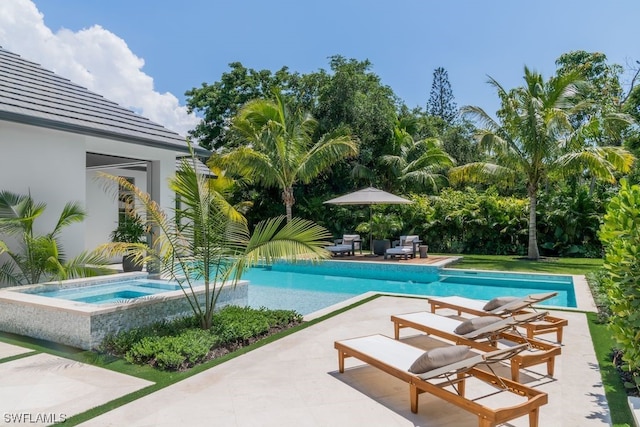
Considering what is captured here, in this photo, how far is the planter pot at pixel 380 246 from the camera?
A: 59.5 ft

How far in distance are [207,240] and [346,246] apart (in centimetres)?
1152

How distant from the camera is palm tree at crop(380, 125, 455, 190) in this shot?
23500 millimetres

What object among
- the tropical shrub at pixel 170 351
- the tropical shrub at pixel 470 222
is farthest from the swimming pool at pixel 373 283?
the tropical shrub at pixel 470 222

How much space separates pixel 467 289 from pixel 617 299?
8714 millimetres

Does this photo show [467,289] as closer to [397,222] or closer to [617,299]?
[397,222]

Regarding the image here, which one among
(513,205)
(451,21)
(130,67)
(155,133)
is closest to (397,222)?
(513,205)

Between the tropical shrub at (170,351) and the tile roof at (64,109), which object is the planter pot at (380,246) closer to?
the tile roof at (64,109)

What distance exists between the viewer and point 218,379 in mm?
5273

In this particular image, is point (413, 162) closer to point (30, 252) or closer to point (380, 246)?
point (380, 246)

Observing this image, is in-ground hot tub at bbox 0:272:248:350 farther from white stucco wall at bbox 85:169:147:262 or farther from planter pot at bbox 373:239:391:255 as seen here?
planter pot at bbox 373:239:391:255

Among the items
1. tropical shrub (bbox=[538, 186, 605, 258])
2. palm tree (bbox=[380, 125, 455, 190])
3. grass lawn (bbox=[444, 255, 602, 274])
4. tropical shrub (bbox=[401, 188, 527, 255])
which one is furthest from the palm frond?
palm tree (bbox=[380, 125, 455, 190])

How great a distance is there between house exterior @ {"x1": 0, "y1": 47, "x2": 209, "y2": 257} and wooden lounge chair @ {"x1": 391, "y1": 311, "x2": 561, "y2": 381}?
4780 millimetres

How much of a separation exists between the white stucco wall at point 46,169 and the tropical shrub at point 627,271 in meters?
10.4

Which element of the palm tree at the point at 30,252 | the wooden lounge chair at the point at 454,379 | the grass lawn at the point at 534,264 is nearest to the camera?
the wooden lounge chair at the point at 454,379
